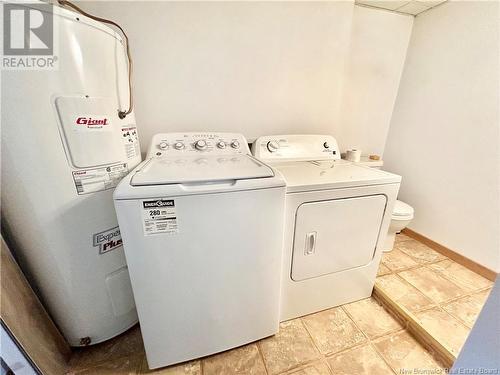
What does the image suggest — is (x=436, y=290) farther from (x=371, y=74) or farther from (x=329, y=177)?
(x=371, y=74)

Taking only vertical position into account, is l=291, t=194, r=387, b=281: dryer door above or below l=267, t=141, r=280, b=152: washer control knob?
below

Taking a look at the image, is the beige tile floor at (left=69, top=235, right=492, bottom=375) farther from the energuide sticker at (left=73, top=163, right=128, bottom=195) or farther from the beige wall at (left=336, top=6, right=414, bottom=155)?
the beige wall at (left=336, top=6, right=414, bottom=155)

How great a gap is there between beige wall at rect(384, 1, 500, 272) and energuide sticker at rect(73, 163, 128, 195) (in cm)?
250

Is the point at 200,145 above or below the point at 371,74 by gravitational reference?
below

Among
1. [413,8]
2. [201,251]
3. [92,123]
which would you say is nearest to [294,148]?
[201,251]

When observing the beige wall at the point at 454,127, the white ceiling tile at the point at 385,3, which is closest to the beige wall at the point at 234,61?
the white ceiling tile at the point at 385,3

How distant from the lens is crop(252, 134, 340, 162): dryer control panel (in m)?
1.42

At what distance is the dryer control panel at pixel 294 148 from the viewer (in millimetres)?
1425

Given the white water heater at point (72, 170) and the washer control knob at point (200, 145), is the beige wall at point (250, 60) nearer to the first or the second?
the washer control knob at point (200, 145)

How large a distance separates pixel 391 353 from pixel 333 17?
2.28 m

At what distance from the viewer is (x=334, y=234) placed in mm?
1124

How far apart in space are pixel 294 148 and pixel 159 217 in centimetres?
108

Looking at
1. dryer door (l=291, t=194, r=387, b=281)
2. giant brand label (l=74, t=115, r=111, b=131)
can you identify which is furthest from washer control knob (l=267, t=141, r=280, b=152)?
giant brand label (l=74, t=115, r=111, b=131)

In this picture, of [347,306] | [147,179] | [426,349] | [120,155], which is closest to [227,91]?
[120,155]
